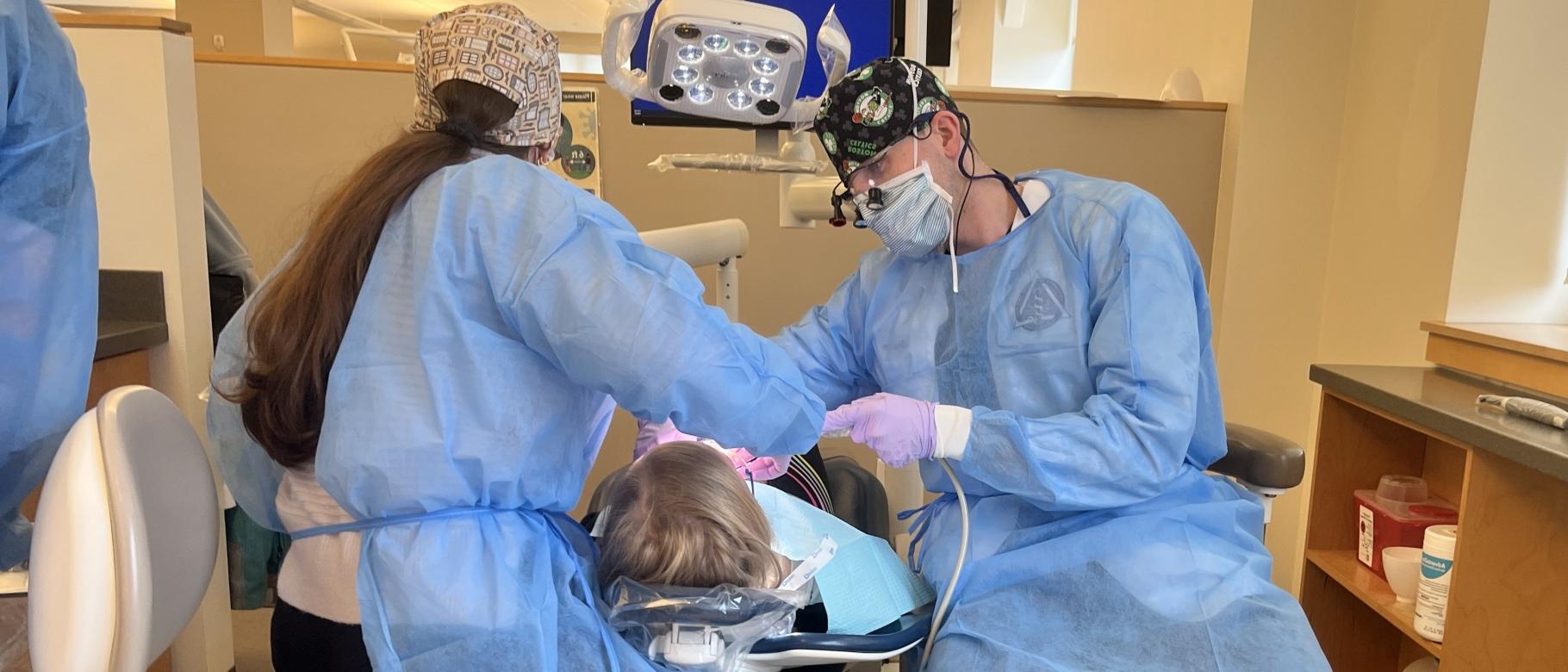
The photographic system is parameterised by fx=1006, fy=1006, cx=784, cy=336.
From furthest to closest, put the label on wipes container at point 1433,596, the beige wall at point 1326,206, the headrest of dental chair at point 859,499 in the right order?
the beige wall at point 1326,206
the headrest of dental chair at point 859,499
the label on wipes container at point 1433,596

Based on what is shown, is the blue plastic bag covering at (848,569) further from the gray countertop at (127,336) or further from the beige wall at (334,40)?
the beige wall at (334,40)

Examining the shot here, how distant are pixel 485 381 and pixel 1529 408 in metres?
1.60

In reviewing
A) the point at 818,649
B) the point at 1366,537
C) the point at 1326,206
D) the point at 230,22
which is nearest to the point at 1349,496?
the point at 1366,537

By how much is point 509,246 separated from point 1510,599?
5.47 ft

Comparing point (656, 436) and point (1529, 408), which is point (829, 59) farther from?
point (1529, 408)

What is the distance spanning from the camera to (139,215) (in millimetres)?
1739

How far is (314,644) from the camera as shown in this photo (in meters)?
1.09

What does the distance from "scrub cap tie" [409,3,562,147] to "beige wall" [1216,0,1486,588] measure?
201cm

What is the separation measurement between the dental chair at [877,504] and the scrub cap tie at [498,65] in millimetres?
488

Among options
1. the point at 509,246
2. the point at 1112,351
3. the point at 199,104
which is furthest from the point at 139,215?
the point at 1112,351

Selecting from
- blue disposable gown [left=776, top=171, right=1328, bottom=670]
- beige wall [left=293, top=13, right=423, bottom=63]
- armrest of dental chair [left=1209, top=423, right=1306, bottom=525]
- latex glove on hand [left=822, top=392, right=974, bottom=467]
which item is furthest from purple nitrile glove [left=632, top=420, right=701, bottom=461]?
beige wall [left=293, top=13, right=423, bottom=63]

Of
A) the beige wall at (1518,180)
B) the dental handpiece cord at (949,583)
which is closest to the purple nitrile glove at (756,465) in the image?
the dental handpiece cord at (949,583)

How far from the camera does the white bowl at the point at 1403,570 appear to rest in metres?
1.82

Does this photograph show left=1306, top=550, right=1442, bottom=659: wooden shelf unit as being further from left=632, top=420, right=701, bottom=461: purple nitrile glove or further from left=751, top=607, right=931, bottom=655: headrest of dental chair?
left=632, top=420, right=701, bottom=461: purple nitrile glove
